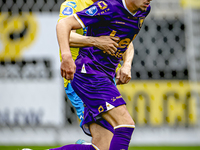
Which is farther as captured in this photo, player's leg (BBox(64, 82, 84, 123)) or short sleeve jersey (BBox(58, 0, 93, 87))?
player's leg (BBox(64, 82, 84, 123))

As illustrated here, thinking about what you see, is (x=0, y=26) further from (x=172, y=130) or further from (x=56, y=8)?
(x=172, y=130)

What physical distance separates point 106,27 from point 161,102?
3788mm

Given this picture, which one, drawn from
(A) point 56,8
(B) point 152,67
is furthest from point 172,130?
(A) point 56,8

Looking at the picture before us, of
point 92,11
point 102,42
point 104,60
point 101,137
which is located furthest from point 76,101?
point 92,11

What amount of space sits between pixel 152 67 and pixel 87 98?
3.96 metres

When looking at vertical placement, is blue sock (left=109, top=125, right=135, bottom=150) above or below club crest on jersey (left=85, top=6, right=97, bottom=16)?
below

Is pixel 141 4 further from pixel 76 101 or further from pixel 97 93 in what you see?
pixel 76 101

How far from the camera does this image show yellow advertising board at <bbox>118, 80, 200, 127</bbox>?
562 centimetres

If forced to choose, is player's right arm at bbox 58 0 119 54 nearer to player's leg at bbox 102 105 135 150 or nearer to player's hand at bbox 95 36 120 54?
player's hand at bbox 95 36 120 54

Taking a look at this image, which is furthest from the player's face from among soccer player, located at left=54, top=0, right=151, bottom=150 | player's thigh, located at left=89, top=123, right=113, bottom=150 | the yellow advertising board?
the yellow advertising board

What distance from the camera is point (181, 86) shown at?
5.76 meters

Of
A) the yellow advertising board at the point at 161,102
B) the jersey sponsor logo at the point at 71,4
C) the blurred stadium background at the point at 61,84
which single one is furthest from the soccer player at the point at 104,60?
the yellow advertising board at the point at 161,102

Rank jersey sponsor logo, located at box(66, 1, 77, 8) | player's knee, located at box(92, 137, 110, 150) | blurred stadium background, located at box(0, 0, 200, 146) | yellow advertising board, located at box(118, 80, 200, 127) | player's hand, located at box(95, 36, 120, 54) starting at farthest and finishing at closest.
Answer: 1. yellow advertising board, located at box(118, 80, 200, 127)
2. blurred stadium background, located at box(0, 0, 200, 146)
3. jersey sponsor logo, located at box(66, 1, 77, 8)
4. player's knee, located at box(92, 137, 110, 150)
5. player's hand, located at box(95, 36, 120, 54)

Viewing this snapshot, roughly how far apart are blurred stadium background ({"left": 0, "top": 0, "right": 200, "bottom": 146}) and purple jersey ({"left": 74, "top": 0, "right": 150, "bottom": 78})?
3.16 metres
